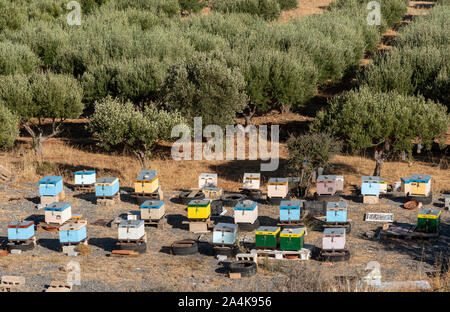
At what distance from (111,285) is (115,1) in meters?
71.0

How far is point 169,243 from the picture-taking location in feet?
96.7

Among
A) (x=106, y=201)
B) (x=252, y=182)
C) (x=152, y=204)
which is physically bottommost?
(x=106, y=201)

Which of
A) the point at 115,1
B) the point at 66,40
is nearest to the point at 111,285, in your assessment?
the point at 66,40

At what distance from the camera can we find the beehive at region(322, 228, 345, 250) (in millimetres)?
26594

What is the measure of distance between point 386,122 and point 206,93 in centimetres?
1401

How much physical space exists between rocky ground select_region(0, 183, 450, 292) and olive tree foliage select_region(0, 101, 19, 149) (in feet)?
32.4

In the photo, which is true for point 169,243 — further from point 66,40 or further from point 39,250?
point 66,40

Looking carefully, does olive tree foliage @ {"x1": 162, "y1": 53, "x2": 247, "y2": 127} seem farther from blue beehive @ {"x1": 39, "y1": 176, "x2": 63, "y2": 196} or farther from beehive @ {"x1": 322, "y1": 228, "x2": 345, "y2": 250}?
beehive @ {"x1": 322, "y1": 228, "x2": 345, "y2": 250}

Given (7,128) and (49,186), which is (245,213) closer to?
(49,186)

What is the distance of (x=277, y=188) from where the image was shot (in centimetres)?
3453

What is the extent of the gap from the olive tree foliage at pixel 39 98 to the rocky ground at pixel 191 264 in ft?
48.0

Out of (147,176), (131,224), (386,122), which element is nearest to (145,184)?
(147,176)

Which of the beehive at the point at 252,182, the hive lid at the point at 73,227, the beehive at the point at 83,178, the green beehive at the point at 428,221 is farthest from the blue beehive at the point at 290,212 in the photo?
the beehive at the point at 83,178

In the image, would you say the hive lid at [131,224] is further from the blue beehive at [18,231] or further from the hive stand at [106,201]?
the hive stand at [106,201]
